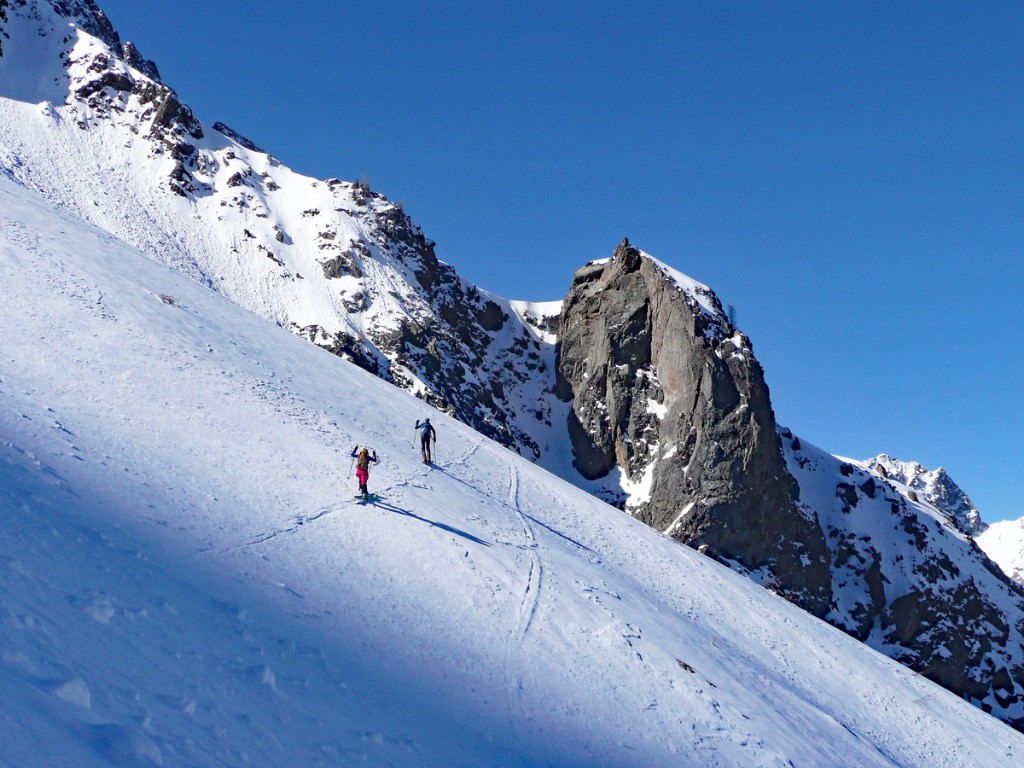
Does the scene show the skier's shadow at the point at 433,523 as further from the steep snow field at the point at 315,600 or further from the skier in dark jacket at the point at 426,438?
the skier in dark jacket at the point at 426,438

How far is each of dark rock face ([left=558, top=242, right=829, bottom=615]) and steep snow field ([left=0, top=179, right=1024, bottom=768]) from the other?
45.5 meters

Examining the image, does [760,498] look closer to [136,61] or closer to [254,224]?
[254,224]

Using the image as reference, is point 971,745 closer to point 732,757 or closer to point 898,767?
point 898,767

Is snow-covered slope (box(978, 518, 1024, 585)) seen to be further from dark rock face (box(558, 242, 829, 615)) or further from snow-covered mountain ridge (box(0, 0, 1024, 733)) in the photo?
dark rock face (box(558, 242, 829, 615))

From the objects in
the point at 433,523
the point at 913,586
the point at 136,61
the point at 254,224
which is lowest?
the point at 433,523

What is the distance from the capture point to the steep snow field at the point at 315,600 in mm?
6504

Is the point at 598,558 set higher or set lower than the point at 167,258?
lower

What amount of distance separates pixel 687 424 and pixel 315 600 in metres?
70.2

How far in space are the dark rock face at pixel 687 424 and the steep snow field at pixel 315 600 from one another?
45.5 m

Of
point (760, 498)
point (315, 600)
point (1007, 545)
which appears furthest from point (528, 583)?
point (1007, 545)

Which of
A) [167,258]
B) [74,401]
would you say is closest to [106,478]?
[74,401]

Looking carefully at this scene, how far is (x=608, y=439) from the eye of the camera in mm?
83562

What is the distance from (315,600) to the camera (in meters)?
10.5

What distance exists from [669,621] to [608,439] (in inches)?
2606
